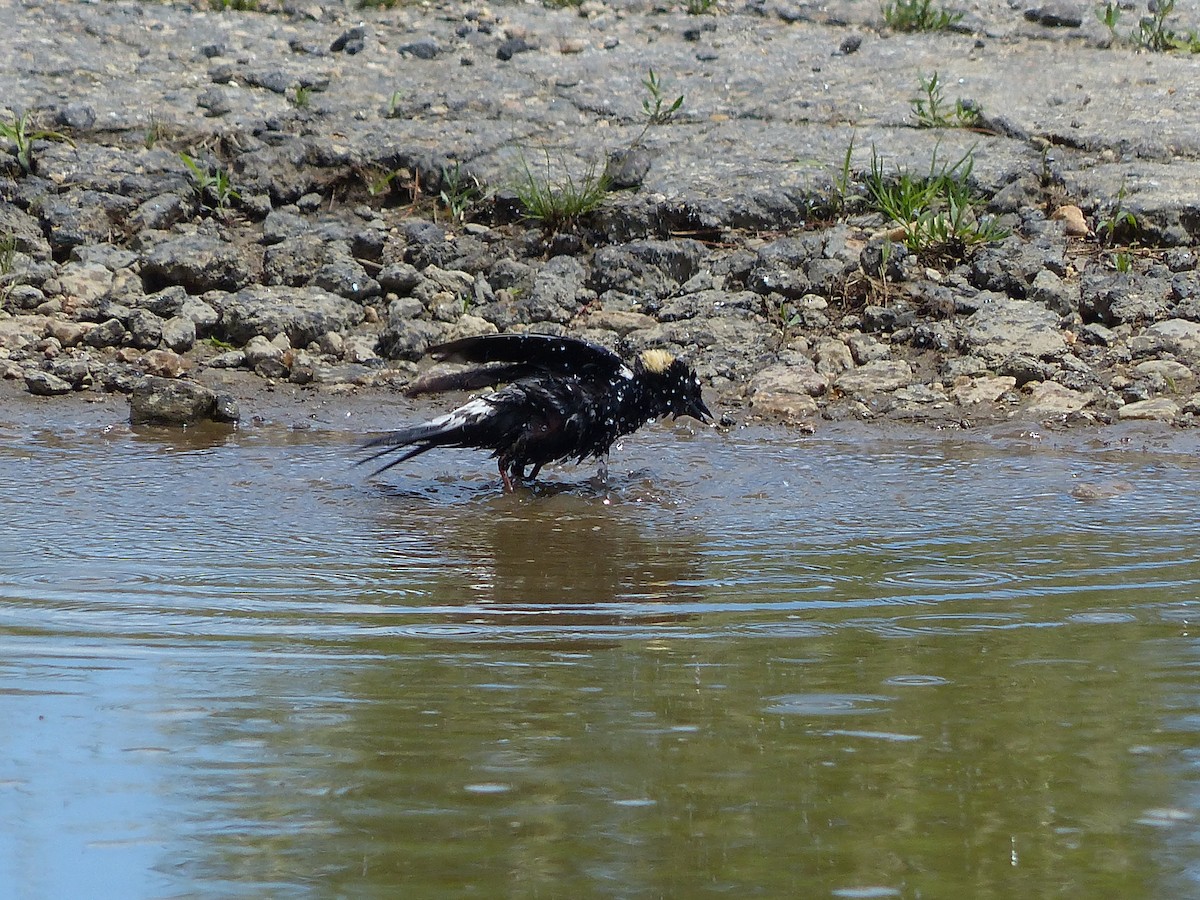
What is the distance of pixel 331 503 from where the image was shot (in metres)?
5.63

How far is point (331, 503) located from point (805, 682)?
9.05 ft

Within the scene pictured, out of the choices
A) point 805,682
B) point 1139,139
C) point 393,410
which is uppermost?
point 1139,139

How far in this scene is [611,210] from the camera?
8.24m

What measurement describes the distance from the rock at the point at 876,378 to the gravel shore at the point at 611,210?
31mm

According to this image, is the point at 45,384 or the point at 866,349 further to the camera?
the point at 866,349

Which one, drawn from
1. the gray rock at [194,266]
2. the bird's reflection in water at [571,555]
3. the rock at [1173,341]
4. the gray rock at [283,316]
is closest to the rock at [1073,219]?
the rock at [1173,341]

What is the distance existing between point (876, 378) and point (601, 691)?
4.38 metres

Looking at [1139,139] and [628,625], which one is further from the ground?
[1139,139]

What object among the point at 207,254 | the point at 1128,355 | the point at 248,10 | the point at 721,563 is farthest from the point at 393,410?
the point at 248,10

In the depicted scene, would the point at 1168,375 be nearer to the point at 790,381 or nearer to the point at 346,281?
the point at 790,381

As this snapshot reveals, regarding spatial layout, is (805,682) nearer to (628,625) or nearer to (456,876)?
(628,625)

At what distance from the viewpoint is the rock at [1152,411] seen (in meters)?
6.76

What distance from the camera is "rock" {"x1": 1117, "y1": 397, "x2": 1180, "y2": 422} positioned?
676 centimetres

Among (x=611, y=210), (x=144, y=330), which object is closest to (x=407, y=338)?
(x=144, y=330)
